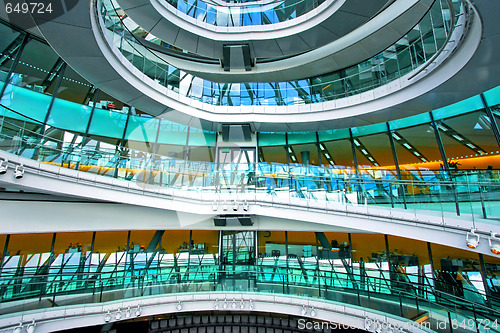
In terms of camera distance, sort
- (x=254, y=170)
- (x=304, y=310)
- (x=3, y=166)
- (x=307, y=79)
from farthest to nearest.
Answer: (x=307, y=79) < (x=254, y=170) < (x=304, y=310) < (x=3, y=166)

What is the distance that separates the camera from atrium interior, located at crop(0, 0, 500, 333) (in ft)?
21.2

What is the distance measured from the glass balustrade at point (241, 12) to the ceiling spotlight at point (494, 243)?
9.76 metres

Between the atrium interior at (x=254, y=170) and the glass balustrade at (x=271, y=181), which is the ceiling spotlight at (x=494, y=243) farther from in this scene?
the glass balustrade at (x=271, y=181)

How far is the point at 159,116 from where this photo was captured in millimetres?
11680

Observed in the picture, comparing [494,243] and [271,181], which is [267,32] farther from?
[494,243]

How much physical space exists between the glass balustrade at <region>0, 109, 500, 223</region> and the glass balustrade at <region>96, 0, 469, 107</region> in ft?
10.3

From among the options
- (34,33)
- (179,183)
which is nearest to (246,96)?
(179,183)

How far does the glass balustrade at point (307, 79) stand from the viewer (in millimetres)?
7426

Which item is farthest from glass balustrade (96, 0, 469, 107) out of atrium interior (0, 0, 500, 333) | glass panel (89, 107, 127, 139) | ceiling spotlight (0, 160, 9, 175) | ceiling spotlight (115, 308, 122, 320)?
ceiling spotlight (115, 308, 122, 320)

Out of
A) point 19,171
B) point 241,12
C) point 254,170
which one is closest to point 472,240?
point 254,170

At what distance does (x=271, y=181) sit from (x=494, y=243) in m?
5.54

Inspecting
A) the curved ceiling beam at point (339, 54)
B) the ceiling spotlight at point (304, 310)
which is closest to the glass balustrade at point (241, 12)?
the curved ceiling beam at point (339, 54)

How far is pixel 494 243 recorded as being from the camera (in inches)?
198

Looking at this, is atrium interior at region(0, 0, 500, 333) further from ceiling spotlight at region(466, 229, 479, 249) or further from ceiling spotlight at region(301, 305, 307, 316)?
ceiling spotlight at region(301, 305, 307, 316)
